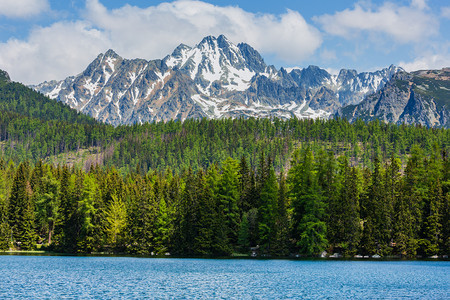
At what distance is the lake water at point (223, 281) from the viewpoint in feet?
143

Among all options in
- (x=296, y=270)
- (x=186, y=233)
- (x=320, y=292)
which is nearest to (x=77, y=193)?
(x=186, y=233)

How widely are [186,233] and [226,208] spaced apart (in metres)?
10.2

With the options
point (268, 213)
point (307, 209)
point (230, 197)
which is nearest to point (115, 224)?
point (230, 197)

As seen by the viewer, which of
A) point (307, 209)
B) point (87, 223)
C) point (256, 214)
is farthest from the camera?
point (87, 223)

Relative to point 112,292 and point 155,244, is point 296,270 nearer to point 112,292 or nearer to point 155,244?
point 112,292

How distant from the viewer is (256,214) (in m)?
96.0

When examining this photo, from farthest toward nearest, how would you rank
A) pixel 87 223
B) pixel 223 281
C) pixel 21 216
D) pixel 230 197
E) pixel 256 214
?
pixel 21 216, pixel 87 223, pixel 230 197, pixel 256 214, pixel 223 281

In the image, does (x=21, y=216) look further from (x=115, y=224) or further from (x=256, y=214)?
(x=256, y=214)

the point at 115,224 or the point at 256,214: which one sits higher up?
the point at 256,214

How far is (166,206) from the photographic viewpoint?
105 m

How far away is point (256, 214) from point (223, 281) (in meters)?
44.0

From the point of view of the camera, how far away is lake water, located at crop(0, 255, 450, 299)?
43.5 meters

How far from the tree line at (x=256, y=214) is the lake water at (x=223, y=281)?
1981 centimetres

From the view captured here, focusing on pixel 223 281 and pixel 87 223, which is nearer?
pixel 223 281
